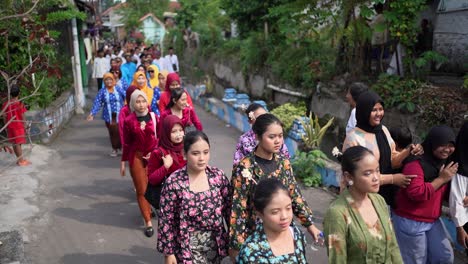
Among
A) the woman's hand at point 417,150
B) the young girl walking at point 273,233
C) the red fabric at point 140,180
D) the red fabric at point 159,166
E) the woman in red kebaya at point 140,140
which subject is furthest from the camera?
the red fabric at point 140,180

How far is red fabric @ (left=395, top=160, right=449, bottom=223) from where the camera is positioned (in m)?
3.70

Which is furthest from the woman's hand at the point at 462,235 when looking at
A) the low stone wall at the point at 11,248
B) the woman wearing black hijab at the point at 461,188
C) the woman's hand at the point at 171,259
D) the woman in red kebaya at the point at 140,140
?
the low stone wall at the point at 11,248

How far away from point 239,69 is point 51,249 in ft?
38.8

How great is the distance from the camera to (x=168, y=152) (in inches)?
187

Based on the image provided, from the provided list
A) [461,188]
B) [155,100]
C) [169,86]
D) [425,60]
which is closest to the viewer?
[461,188]

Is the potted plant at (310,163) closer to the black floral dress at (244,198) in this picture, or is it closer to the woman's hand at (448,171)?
the woman's hand at (448,171)

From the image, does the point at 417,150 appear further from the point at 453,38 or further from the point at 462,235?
the point at 453,38

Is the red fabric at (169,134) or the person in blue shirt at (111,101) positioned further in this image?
the person in blue shirt at (111,101)

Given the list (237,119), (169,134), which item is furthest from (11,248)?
(237,119)

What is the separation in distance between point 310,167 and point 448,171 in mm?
3819

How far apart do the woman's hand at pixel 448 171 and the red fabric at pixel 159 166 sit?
2.41 m

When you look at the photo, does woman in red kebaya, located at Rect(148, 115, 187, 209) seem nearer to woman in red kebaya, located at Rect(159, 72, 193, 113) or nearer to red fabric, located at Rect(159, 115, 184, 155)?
red fabric, located at Rect(159, 115, 184, 155)

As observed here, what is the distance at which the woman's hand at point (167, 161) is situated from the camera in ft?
15.0

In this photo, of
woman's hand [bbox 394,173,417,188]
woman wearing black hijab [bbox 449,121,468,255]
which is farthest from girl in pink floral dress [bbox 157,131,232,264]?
woman wearing black hijab [bbox 449,121,468,255]
